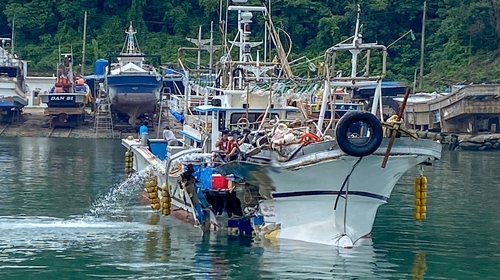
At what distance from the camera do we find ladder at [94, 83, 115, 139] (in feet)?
218

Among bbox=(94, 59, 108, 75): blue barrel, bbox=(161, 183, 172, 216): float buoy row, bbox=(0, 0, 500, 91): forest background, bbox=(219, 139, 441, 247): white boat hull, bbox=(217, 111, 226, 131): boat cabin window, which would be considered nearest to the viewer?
bbox=(219, 139, 441, 247): white boat hull

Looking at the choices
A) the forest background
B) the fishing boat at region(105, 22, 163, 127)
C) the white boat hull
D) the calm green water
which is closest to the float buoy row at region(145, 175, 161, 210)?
the calm green water

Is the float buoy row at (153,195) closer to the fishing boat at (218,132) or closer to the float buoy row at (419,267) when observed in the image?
the fishing boat at (218,132)

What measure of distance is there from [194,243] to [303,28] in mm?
55099

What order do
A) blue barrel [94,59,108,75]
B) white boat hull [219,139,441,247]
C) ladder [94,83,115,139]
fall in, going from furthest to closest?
blue barrel [94,59,108,75], ladder [94,83,115,139], white boat hull [219,139,441,247]

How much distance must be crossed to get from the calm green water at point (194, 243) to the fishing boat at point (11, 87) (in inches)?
1105

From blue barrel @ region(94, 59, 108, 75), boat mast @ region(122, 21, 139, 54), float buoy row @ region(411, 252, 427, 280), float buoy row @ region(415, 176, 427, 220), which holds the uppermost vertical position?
boat mast @ region(122, 21, 139, 54)

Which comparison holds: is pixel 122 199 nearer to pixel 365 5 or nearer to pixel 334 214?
pixel 334 214

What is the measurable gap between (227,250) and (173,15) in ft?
195

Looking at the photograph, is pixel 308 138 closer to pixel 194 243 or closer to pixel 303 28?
pixel 194 243

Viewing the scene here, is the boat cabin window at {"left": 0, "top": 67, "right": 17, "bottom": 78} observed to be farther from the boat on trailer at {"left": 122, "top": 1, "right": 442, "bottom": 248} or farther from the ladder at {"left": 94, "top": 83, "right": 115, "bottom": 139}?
the boat on trailer at {"left": 122, "top": 1, "right": 442, "bottom": 248}

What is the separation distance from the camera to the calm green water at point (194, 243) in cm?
2231

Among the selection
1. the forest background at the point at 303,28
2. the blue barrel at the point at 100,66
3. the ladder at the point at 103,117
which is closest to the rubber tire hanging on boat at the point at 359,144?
the ladder at the point at 103,117

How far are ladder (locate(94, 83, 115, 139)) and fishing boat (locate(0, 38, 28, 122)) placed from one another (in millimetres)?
5340
